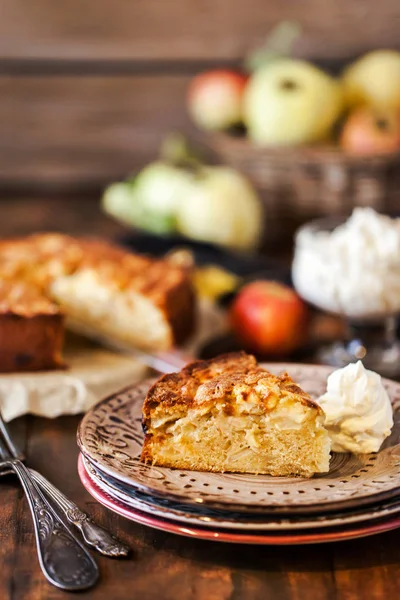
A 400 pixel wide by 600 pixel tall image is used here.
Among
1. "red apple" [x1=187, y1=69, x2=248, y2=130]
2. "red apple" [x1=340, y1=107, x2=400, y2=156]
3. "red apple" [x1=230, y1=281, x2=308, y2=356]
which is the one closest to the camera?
"red apple" [x1=230, y1=281, x2=308, y2=356]

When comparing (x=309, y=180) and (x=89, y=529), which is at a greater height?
(x=309, y=180)

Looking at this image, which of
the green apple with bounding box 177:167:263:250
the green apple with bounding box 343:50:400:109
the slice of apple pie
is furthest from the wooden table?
the green apple with bounding box 343:50:400:109

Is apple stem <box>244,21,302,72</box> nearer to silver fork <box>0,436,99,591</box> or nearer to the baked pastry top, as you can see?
the baked pastry top

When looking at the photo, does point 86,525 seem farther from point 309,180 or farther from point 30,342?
point 309,180

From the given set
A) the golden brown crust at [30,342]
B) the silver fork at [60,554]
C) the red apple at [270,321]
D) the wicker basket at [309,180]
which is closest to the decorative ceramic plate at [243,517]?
the silver fork at [60,554]

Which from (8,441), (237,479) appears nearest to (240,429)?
(237,479)

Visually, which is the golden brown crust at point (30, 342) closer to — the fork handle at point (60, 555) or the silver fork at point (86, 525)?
the silver fork at point (86, 525)
